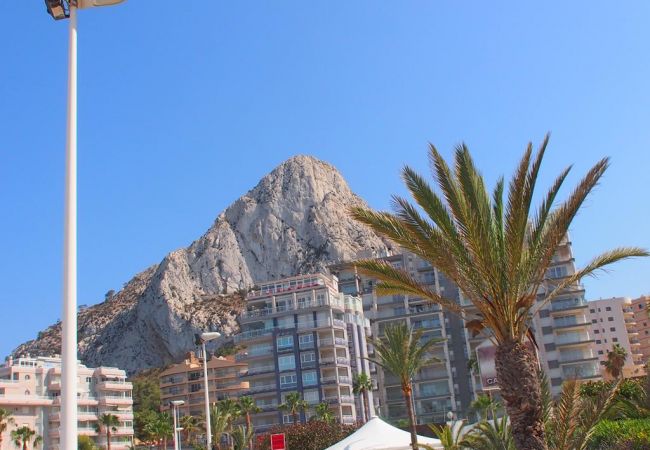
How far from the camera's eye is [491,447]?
18594 millimetres

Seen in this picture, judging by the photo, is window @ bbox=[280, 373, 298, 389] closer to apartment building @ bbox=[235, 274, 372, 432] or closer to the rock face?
apartment building @ bbox=[235, 274, 372, 432]

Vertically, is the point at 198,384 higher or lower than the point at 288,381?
higher

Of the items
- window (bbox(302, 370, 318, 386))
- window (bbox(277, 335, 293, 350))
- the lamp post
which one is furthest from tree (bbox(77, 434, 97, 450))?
the lamp post

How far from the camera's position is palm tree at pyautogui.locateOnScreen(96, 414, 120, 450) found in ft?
228

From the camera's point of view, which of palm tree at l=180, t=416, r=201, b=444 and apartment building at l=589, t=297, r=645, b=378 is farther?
apartment building at l=589, t=297, r=645, b=378

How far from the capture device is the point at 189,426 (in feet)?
258

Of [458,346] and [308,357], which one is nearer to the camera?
[308,357]

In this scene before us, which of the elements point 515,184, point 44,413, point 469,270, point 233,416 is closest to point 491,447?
point 469,270

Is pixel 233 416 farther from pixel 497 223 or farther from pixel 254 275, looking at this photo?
pixel 254 275

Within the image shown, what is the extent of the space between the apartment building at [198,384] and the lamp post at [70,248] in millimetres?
91272

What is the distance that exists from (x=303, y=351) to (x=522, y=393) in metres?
64.3

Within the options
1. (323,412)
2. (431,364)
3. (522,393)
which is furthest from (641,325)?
(522,393)

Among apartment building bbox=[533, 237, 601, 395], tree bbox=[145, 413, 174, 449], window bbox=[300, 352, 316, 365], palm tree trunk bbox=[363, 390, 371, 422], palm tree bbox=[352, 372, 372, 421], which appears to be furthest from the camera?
window bbox=[300, 352, 316, 365]

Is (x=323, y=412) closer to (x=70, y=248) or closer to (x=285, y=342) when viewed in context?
(x=285, y=342)
